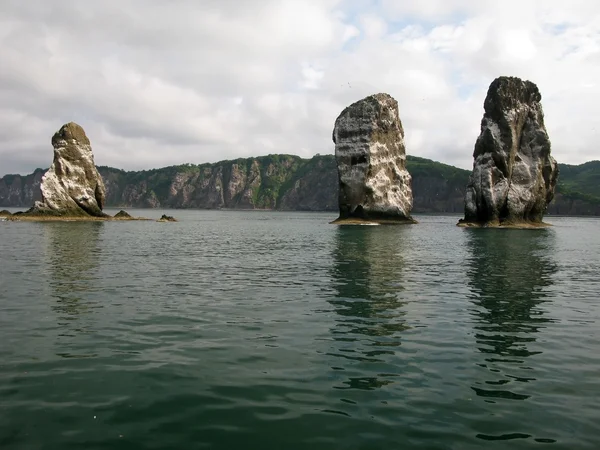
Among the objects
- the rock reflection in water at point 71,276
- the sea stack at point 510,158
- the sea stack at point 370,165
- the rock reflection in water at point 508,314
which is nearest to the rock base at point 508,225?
the sea stack at point 510,158

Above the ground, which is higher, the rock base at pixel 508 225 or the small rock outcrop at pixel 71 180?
the small rock outcrop at pixel 71 180

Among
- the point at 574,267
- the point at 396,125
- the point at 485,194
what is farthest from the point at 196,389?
the point at 396,125

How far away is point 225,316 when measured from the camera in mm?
17953

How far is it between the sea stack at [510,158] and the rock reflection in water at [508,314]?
54627mm

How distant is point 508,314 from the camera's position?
1934cm

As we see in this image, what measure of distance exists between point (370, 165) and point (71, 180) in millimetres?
69356

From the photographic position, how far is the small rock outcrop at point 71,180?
107m

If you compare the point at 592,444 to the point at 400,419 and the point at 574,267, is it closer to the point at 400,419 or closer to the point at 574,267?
the point at 400,419

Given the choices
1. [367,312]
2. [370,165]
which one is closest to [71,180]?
[370,165]

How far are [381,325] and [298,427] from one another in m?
8.64

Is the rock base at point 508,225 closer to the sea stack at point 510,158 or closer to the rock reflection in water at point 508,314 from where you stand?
the sea stack at point 510,158

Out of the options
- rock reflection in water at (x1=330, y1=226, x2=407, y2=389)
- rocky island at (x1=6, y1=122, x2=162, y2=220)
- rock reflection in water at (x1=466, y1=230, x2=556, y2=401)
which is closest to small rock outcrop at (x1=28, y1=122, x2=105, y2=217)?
rocky island at (x1=6, y1=122, x2=162, y2=220)

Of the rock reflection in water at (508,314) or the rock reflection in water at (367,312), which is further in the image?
the rock reflection in water at (367,312)

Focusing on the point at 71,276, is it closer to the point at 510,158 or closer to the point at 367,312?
the point at 367,312
